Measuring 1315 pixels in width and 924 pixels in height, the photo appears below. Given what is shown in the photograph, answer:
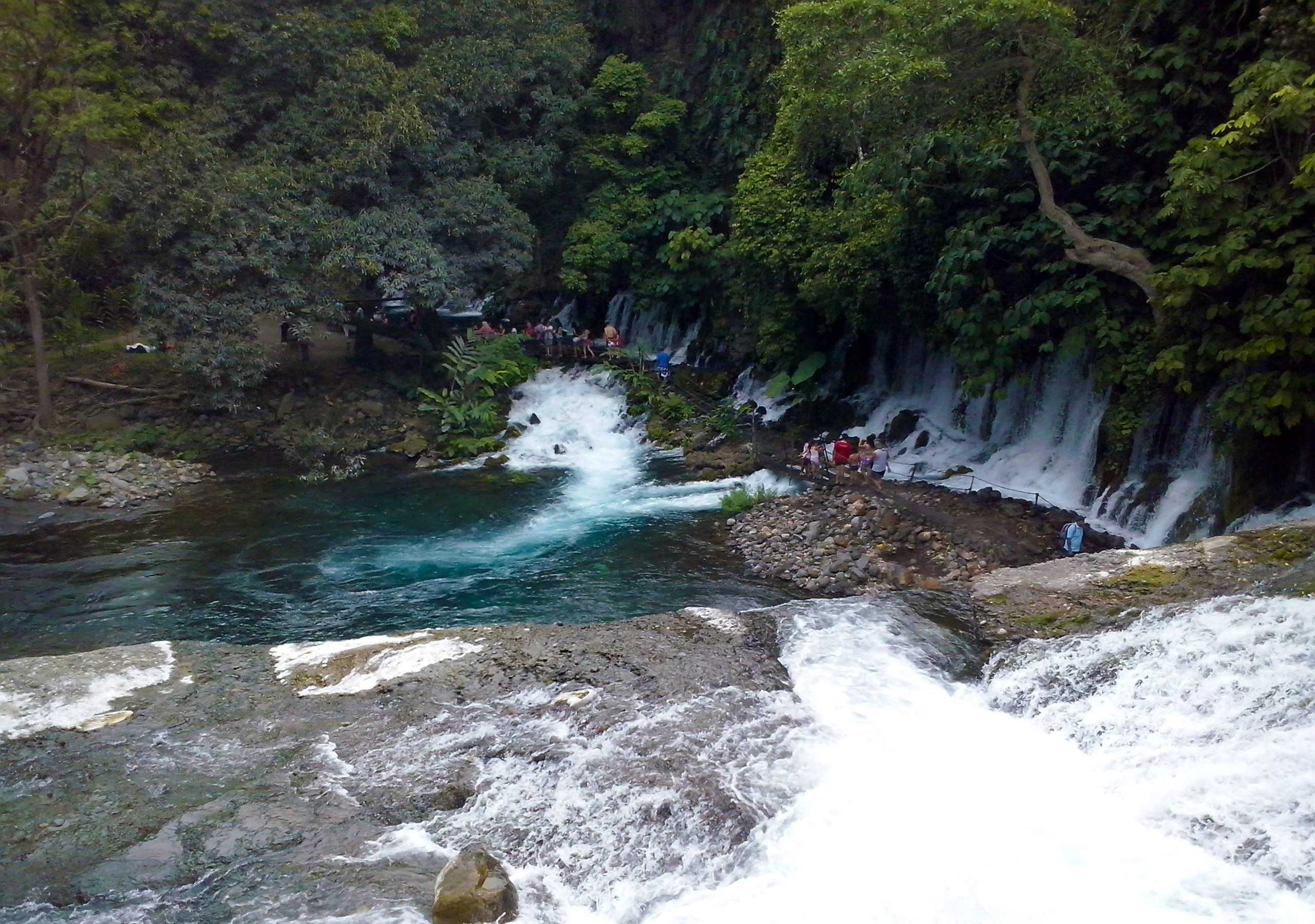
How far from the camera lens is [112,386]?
2141 cm

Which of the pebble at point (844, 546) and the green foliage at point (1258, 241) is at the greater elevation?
the green foliage at point (1258, 241)

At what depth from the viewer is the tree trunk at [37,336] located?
18.7 m

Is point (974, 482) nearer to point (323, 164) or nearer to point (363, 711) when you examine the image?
point (363, 711)

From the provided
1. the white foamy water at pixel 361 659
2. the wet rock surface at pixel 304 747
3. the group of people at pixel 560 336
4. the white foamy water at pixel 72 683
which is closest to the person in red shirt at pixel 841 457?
the wet rock surface at pixel 304 747

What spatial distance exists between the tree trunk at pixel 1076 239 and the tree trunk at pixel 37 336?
61.2ft

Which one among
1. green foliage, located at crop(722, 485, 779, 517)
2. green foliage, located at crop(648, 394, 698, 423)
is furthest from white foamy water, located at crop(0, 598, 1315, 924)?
green foliage, located at crop(648, 394, 698, 423)

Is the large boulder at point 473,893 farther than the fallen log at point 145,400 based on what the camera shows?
No

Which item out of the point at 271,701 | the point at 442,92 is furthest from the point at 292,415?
the point at 271,701

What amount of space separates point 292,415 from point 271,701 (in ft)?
48.2

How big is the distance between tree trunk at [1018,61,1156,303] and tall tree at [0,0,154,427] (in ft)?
54.8

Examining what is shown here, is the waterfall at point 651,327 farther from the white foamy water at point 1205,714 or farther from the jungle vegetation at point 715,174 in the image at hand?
the white foamy water at point 1205,714

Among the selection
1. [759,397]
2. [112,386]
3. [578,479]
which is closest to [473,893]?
[578,479]

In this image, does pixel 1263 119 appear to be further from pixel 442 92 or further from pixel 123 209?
pixel 123 209

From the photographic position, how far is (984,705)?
8.03 meters
